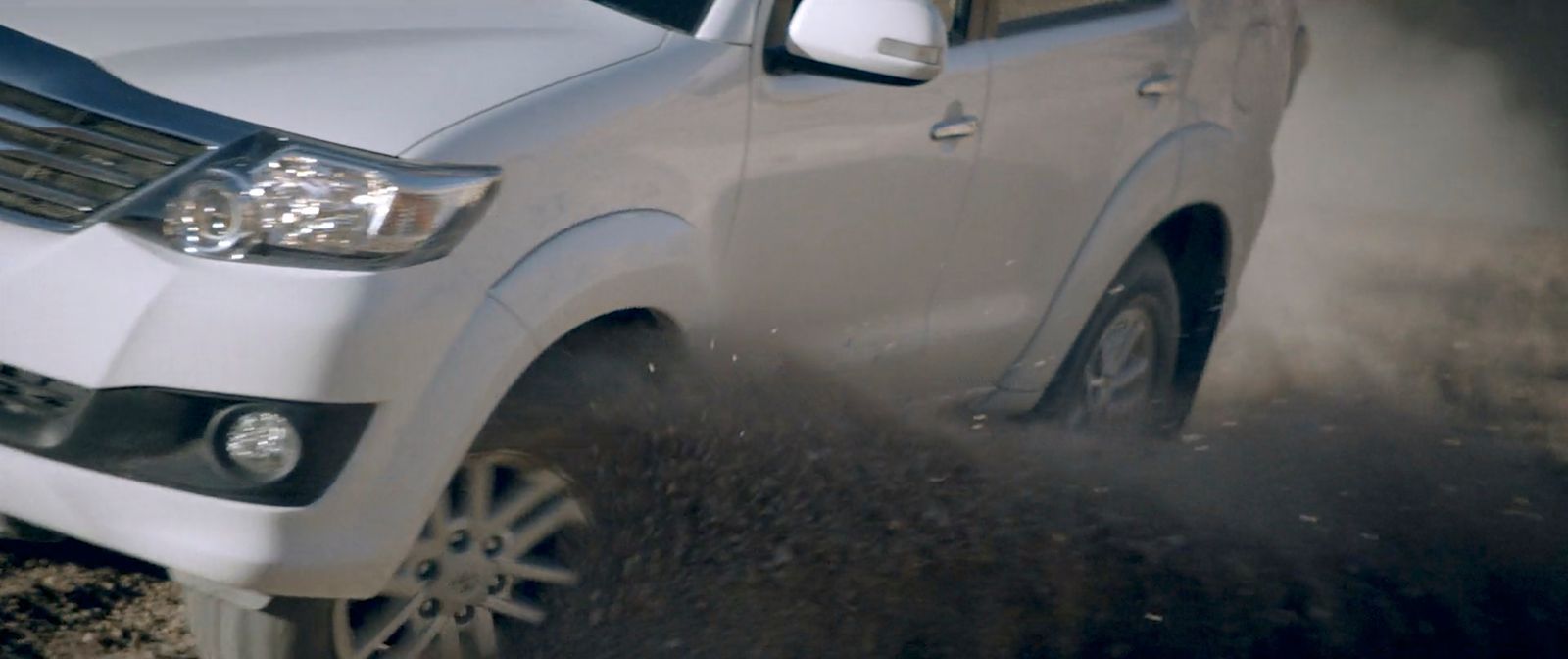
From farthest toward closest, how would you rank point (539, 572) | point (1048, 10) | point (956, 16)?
point (1048, 10)
point (956, 16)
point (539, 572)

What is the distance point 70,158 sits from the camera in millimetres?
2949

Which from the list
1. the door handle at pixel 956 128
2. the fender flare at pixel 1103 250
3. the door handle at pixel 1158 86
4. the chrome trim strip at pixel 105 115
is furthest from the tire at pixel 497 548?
the door handle at pixel 1158 86

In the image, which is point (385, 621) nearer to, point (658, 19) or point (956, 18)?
point (658, 19)

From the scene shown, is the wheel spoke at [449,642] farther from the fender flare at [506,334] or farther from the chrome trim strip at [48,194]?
the chrome trim strip at [48,194]

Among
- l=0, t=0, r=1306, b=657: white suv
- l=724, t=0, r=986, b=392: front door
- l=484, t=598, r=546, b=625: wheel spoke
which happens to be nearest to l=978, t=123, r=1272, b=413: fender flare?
l=724, t=0, r=986, b=392: front door

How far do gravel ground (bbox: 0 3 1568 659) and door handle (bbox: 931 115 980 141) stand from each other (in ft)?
1.85

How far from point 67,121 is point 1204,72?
10.4 ft

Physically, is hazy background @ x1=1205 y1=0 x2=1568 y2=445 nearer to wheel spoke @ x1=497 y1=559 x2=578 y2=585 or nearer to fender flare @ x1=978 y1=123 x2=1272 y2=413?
fender flare @ x1=978 y1=123 x2=1272 y2=413

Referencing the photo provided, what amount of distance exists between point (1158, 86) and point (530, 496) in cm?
226

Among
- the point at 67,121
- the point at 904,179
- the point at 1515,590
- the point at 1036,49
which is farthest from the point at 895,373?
the point at 67,121

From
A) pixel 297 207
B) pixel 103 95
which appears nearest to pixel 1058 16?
pixel 297 207

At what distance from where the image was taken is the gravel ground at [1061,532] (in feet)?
12.6

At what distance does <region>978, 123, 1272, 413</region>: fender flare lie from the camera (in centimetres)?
496

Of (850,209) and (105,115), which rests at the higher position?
(105,115)
